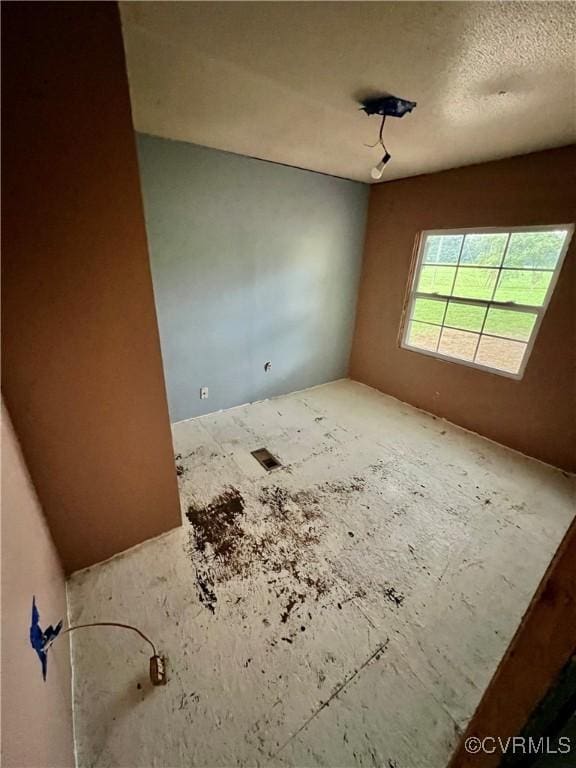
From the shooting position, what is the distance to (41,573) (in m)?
1.01

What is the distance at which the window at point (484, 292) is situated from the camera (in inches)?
88.8

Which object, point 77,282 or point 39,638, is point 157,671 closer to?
point 39,638

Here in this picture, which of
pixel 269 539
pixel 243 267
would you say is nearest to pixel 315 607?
pixel 269 539

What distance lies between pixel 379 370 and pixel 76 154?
10.5 ft

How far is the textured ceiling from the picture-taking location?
3.22 ft

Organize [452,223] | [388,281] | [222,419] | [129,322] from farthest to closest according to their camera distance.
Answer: [388,281], [222,419], [452,223], [129,322]

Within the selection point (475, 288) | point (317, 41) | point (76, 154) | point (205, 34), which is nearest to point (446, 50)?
point (317, 41)

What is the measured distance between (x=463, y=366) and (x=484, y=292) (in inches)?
26.3

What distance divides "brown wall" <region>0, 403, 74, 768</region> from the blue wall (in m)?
1.63

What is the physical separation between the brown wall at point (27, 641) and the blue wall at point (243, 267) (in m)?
1.63

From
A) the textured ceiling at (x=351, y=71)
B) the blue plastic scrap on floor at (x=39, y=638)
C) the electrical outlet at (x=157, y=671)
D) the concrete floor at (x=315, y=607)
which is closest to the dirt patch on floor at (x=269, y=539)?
the concrete floor at (x=315, y=607)

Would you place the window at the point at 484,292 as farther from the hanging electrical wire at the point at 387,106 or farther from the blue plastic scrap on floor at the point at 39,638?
the blue plastic scrap on floor at the point at 39,638

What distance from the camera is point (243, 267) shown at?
8.77 feet

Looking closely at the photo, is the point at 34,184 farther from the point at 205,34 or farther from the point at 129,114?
the point at 205,34
